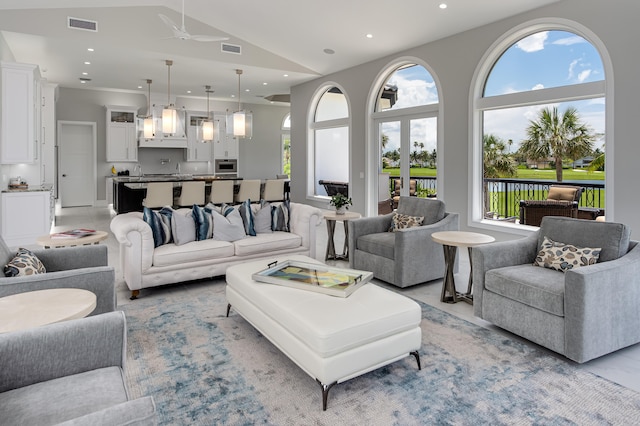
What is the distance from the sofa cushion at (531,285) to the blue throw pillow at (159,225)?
299cm

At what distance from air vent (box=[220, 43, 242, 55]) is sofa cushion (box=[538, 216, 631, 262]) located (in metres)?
6.16

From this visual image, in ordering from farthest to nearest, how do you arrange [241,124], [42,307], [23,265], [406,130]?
[406,130] < [241,124] < [23,265] < [42,307]

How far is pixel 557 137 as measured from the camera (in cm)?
533

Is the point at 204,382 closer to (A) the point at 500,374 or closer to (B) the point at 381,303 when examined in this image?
(B) the point at 381,303

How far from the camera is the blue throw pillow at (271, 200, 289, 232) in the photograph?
4.97 metres

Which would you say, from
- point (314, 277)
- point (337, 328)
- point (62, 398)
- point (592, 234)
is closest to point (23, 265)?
point (62, 398)

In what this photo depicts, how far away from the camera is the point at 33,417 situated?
1410 mm

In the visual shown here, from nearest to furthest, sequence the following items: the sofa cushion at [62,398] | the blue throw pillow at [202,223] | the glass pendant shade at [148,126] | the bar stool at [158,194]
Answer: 1. the sofa cushion at [62,398]
2. the blue throw pillow at [202,223]
3. the bar stool at [158,194]
4. the glass pendant shade at [148,126]

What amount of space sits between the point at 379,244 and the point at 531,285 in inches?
69.1

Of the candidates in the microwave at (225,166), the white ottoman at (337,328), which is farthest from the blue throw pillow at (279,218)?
the microwave at (225,166)

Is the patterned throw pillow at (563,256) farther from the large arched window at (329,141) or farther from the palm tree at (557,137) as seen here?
the large arched window at (329,141)

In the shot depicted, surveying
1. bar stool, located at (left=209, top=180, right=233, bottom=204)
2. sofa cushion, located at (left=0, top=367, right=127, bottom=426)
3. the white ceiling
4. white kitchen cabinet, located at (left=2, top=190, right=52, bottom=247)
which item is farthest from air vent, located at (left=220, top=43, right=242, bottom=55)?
sofa cushion, located at (left=0, top=367, right=127, bottom=426)

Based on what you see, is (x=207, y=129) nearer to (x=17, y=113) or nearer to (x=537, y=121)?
(x=17, y=113)

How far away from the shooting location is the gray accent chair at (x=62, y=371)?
1.45 m
